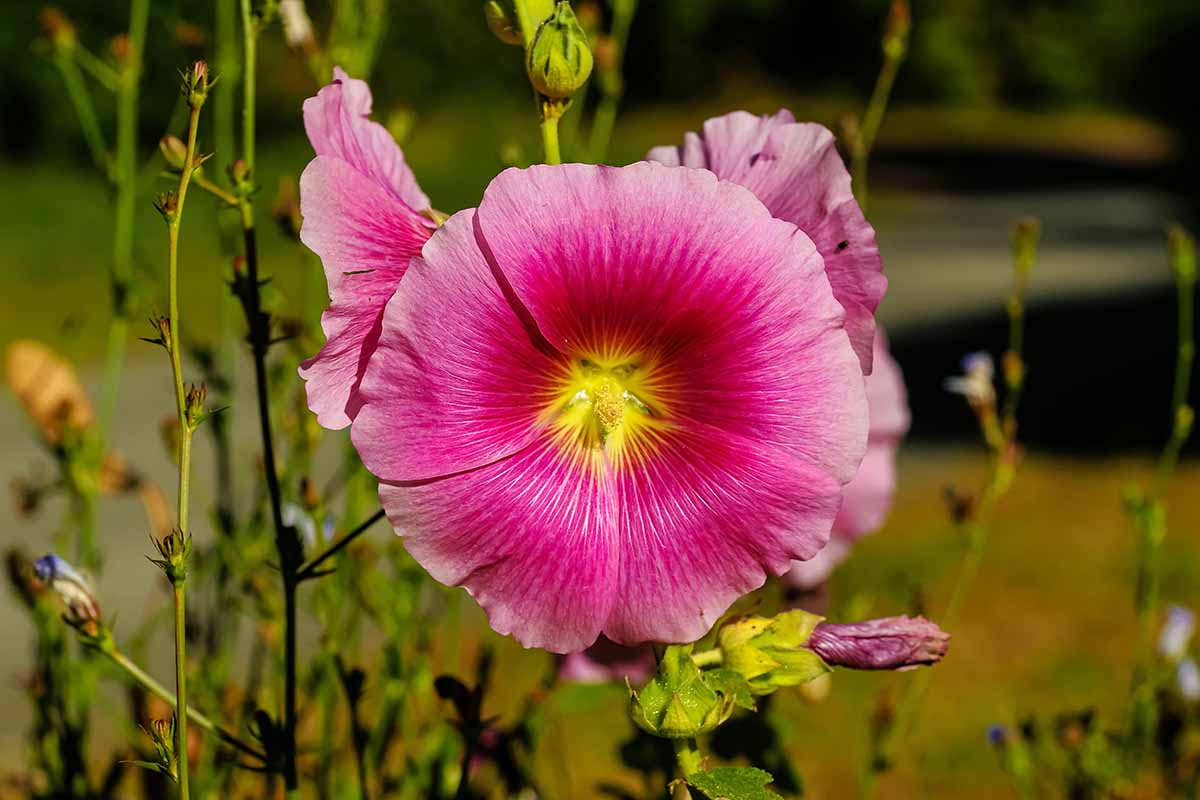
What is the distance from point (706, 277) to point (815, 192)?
106 millimetres

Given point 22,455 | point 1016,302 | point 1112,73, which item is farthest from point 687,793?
point 1112,73

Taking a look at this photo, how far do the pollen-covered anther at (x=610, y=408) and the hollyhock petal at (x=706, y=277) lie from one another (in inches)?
2.4

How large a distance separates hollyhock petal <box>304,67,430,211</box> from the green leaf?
1.15 ft

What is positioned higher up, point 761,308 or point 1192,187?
point 1192,187

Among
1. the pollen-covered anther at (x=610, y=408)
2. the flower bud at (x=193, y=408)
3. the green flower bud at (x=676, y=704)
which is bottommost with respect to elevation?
the green flower bud at (x=676, y=704)

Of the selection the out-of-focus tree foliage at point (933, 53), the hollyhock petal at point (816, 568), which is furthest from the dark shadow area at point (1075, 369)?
the out-of-focus tree foliage at point (933, 53)

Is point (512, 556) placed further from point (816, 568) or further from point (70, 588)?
point (816, 568)

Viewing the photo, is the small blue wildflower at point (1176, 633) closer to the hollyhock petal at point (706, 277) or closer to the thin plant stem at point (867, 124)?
the thin plant stem at point (867, 124)

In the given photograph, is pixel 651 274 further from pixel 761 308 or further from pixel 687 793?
pixel 687 793

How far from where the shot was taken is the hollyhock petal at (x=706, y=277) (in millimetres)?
639

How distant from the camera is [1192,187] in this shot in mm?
15820

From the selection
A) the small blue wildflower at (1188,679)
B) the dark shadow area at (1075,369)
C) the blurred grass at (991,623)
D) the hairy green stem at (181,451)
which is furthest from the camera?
the dark shadow area at (1075,369)

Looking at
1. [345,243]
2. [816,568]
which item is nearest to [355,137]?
[345,243]

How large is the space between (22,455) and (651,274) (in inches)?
210
